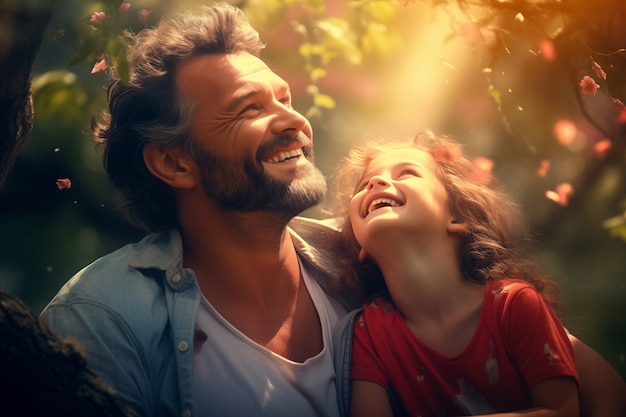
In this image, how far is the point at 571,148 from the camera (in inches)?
192

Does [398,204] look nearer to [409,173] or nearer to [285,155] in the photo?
[409,173]

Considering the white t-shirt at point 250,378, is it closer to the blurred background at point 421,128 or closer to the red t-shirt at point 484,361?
the red t-shirt at point 484,361

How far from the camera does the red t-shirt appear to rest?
2.88m

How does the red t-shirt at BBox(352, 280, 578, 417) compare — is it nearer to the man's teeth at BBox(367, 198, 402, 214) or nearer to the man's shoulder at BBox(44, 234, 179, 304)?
the man's teeth at BBox(367, 198, 402, 214)

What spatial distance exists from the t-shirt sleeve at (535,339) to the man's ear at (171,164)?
147cm

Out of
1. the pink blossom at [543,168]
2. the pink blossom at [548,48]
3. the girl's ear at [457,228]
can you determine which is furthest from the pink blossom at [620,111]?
the girl's ear at [457,228]

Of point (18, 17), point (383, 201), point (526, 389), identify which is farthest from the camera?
point (383, 201)

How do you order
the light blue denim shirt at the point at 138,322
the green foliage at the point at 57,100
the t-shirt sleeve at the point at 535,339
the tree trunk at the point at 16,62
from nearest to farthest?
the tree trunk at the point at 16,62
the t-shirt sleeve at the point at 535,339
the light blue denim shirt at the point at 138,322
the green foliage at the point at 57,100

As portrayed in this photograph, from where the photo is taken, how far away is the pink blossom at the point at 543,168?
453cm

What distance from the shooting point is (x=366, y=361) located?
124 inches

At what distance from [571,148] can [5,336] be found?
141 inches

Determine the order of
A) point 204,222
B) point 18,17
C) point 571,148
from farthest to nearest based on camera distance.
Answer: point 571,148 → point 204,222 → point 18,17

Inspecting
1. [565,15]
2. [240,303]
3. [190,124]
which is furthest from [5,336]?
[565,15]

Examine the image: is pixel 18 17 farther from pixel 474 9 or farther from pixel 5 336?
pixel 474 9
